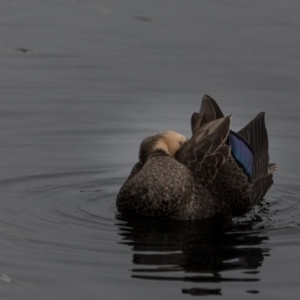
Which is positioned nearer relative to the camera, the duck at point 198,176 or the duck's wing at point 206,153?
the duck at point 198,176

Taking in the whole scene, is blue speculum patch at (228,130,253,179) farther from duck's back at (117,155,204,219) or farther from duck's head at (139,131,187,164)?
duck's back at (117,155,204,219)

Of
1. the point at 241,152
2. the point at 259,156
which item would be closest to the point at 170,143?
the point at 241,152

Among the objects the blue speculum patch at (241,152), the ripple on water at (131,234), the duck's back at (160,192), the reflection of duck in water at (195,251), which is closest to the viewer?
the reflection of duck in water at (195,251)

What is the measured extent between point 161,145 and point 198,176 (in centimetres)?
48

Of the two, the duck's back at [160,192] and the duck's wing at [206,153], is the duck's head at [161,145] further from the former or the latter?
the duck's back at [160,192]

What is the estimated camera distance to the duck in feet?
38.1

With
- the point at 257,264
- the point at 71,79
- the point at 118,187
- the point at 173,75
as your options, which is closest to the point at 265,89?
the point at 173,75

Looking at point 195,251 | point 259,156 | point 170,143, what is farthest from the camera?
point 259,156

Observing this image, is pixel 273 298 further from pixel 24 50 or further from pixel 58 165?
pixel 24 50

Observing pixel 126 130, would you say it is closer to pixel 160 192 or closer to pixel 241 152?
pixel 241 152

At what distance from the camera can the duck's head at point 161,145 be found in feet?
39.5

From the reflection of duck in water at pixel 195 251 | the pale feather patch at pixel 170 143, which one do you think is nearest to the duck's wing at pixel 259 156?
the reflection of duck in water at pixel 195 251

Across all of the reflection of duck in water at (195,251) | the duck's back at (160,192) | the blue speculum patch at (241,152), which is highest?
the blue speculum patch at (241,152)

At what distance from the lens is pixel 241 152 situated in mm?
12734
